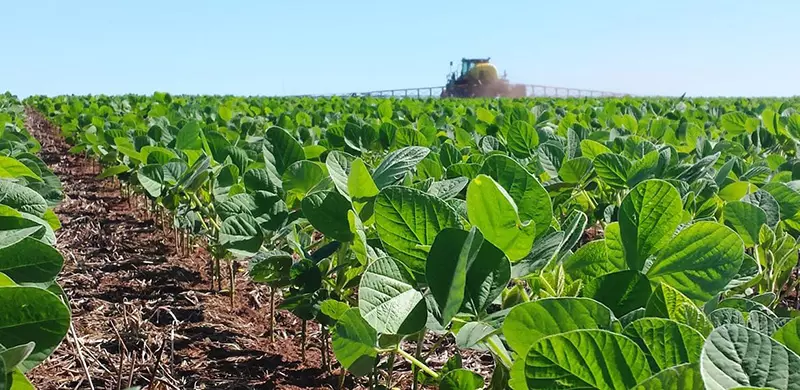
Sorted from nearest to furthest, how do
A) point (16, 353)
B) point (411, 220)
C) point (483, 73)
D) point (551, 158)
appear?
point (16, 353) < point (411, 220) < point (551, 158) < point (483, 73)

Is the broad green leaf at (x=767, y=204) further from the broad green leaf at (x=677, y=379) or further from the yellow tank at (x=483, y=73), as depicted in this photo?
the yellow tank at (x=483, y=73)

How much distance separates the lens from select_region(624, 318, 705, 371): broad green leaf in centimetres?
58

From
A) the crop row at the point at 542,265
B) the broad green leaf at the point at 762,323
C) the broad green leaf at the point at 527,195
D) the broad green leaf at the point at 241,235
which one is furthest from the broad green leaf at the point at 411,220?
the broad green leaf at the point at 241,235

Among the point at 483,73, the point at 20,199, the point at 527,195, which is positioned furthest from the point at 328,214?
the point at 483,73

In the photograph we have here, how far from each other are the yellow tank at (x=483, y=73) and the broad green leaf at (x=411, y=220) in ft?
116

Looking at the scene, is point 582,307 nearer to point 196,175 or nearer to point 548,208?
point 548,208

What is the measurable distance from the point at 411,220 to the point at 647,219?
0.89ft

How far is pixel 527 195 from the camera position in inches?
35.3

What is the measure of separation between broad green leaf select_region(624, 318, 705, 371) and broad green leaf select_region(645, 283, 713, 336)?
0.27 feet

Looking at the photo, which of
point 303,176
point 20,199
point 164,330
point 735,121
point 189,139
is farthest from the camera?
point 735,121

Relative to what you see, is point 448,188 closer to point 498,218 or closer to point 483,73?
Result: point 498,218

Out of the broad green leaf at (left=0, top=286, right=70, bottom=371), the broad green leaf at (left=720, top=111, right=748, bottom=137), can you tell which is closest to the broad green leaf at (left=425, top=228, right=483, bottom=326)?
the broad green leaf at (left=0, top=286, right=70, bottom=371)

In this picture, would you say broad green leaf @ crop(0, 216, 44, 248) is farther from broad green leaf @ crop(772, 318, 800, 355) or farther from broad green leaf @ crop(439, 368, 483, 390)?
broad green leaf @ crop(772, 318, 800, 355)

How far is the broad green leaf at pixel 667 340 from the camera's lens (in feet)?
1.90
